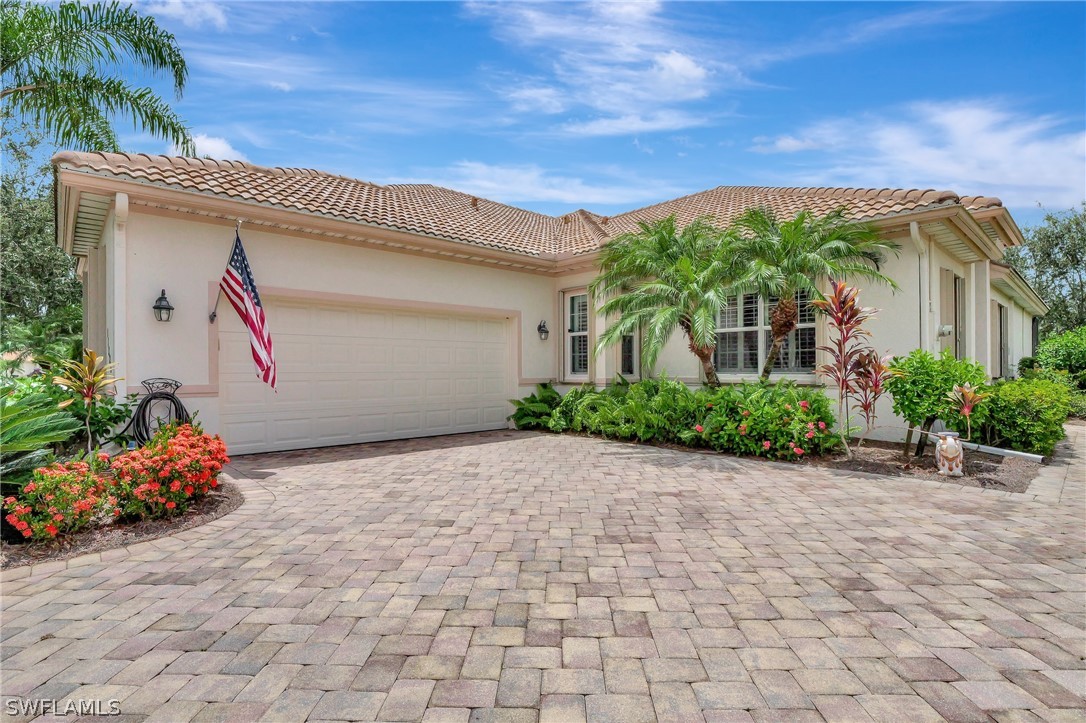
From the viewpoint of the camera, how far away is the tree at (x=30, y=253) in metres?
16.2

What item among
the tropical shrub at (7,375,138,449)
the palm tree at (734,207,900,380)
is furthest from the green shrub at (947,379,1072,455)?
the tropical shrub at (7,375,138,449)

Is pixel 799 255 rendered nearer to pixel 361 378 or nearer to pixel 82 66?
pixel 361 378

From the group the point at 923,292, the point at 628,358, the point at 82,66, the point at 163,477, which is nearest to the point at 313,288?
the point at 163,477

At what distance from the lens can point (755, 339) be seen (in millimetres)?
9898

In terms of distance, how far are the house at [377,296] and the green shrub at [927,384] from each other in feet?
5.07

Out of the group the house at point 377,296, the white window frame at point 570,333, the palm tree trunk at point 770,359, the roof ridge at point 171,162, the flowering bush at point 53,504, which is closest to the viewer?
the flowering bush at point 53,504

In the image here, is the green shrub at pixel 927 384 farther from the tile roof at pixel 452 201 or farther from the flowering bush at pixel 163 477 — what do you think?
the flowering bush at pixel 163 477

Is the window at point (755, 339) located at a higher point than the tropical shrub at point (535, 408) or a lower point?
higher

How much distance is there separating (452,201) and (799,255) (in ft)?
33.3

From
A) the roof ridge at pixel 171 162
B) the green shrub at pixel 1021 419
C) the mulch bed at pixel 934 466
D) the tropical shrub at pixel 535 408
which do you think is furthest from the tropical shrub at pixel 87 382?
the green shrub at pixel 1021 419

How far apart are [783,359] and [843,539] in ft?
18.9

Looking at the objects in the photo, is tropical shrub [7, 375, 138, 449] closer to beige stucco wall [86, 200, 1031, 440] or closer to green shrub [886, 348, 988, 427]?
beige stucco wall [86, 200, 1031, 440]

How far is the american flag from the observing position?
6469mm

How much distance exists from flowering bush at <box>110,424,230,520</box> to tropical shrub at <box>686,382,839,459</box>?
652 cm
